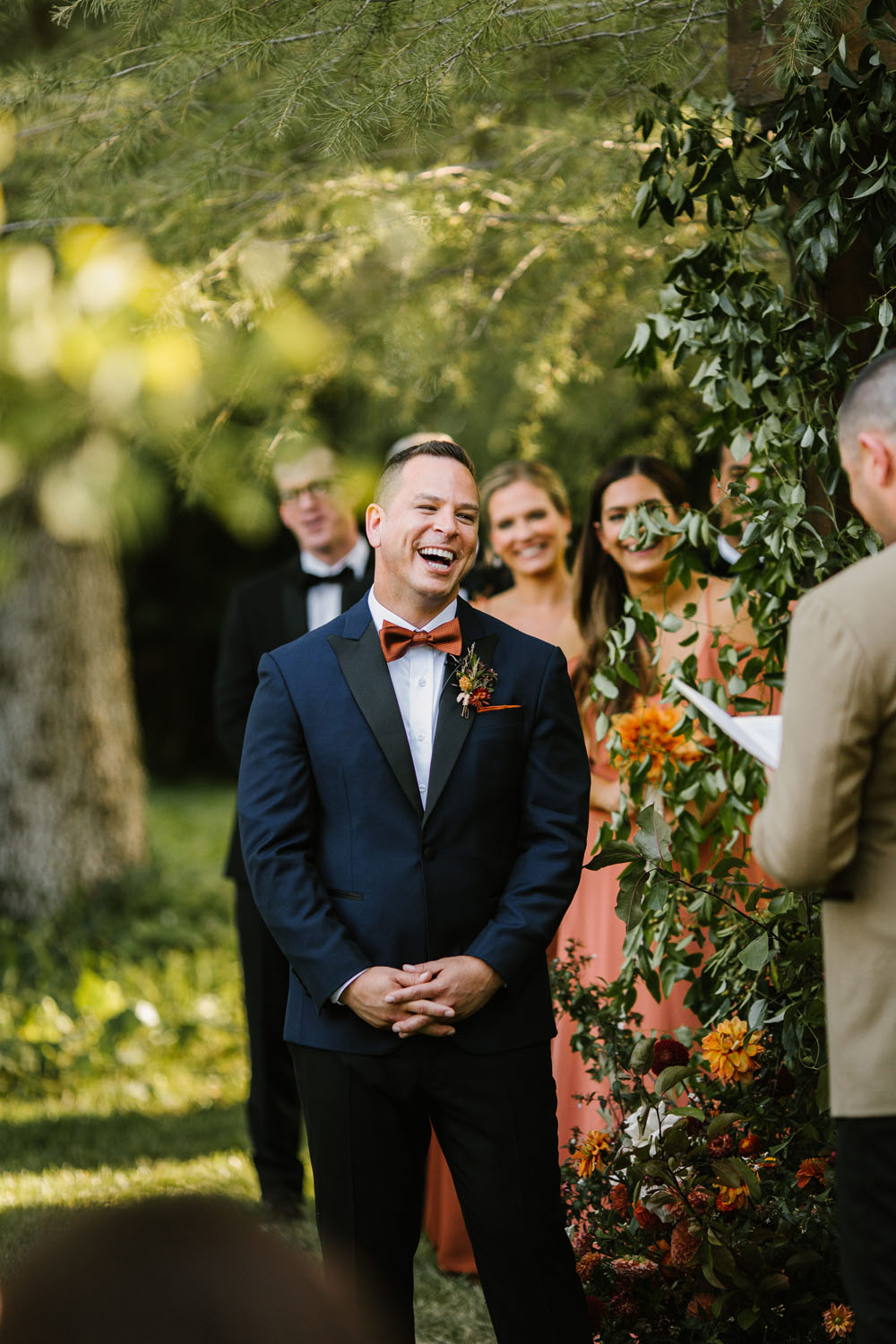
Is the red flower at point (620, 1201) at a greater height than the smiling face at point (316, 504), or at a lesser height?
lesser

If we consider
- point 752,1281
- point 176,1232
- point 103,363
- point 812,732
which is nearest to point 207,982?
point 103,363

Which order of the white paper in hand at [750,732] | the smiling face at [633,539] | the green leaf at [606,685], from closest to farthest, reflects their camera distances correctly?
the white paper in hand at [750,732]
the green leaf at [606,685]
the smiling face at [633,539]

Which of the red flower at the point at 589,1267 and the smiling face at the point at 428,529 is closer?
the smiling face at the point at 428,529

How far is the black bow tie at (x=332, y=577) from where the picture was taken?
14.2 ft

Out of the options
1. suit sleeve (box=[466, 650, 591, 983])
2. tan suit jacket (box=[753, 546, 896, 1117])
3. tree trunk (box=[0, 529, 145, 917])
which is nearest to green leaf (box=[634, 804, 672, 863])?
suit sleeve (box=[466, 650, 591, 983])

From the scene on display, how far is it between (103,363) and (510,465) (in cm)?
141

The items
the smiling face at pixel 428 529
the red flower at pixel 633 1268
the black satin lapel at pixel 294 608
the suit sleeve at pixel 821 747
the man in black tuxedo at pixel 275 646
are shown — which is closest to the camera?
the suit sleeve at pixel 821 747

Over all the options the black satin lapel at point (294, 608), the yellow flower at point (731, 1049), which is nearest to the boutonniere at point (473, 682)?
the yellow flower at point (731, 1049)

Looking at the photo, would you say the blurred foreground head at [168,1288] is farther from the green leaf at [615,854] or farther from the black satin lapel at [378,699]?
the green leaf at [615,854]

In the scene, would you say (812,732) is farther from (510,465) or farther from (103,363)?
(103,363)

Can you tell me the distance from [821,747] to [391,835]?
90cm

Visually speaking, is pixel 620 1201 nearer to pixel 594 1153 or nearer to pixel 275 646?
pixel 594 1153

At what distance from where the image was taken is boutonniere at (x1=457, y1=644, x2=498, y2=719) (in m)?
2.40

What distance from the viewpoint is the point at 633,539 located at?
12.1 feet
